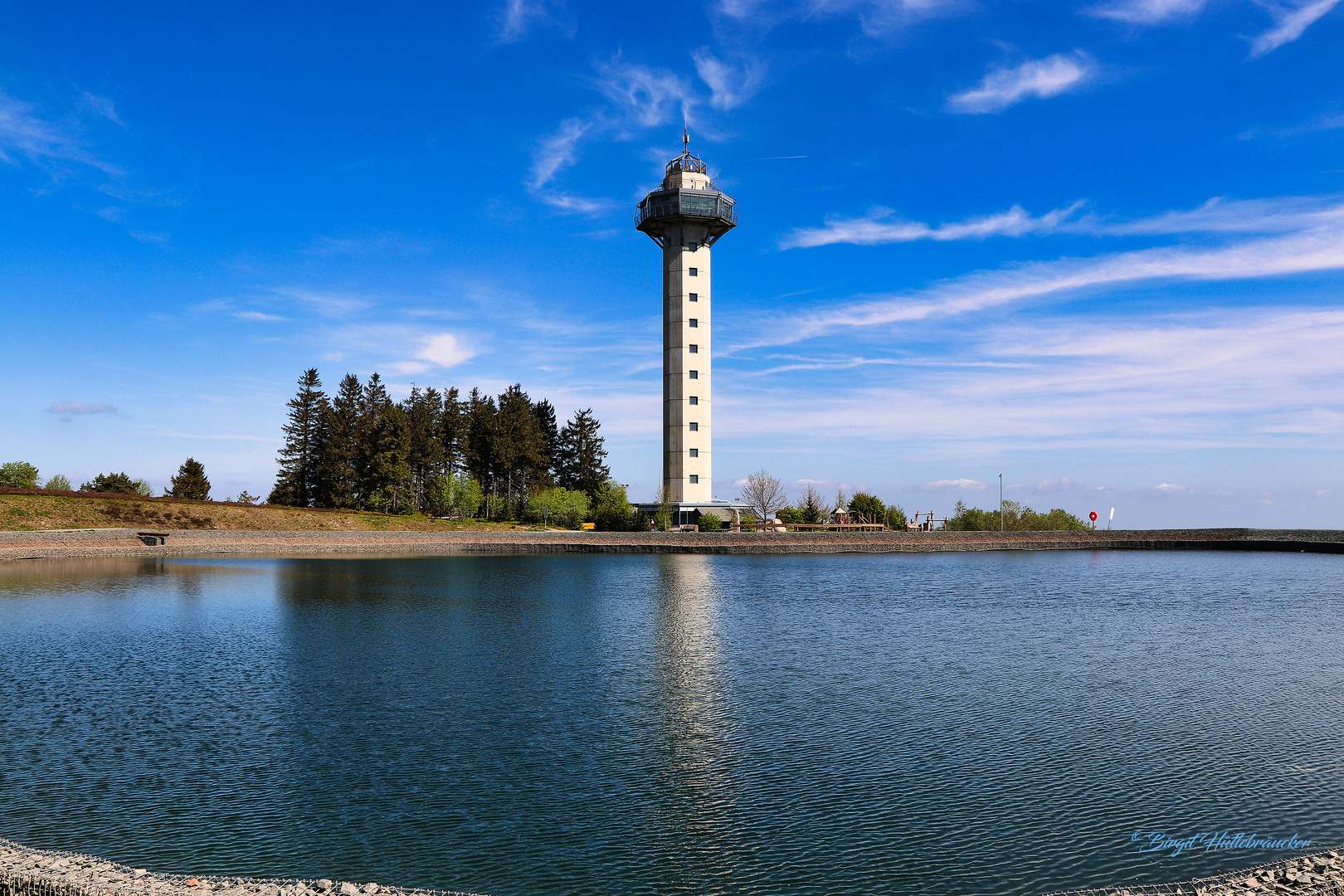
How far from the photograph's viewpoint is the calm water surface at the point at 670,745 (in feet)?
26.0

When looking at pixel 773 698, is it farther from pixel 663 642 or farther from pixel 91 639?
pixel 91 639

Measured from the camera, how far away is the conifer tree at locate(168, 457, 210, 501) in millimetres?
94000

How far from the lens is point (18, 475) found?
9262 cm

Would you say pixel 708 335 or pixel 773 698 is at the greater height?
pixel 708 335

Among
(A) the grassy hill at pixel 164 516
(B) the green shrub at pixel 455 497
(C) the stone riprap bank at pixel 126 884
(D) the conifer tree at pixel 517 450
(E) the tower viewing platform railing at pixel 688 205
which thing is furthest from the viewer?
(D) the conifer tree at pixel 517 450

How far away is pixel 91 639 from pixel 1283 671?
2747 cm

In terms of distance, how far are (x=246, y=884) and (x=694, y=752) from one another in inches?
244

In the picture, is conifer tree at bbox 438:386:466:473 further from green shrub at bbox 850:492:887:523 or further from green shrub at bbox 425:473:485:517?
green shrub at bbox 850:492:887:523

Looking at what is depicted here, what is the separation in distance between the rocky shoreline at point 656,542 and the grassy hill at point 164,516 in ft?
13.4

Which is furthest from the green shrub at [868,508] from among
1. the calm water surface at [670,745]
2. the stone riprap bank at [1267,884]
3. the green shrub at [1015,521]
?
the stone riprap bank at [1267,884]

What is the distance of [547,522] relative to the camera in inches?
3317

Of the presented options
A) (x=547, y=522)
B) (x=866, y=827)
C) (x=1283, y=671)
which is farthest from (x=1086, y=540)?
(x=866, y=827)

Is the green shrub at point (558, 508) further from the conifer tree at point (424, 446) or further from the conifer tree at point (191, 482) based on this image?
the conifer tree at point (191, 482)

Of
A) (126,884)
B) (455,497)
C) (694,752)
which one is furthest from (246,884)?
(455,497)
